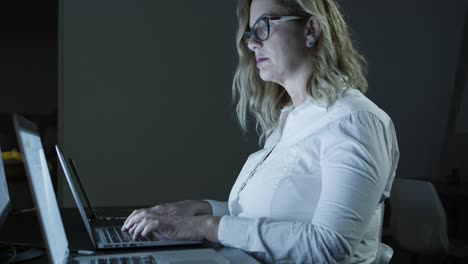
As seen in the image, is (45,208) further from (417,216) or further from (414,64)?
(414,64)

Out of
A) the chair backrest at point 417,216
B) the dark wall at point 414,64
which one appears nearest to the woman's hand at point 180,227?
the chair backrest at point 417,216

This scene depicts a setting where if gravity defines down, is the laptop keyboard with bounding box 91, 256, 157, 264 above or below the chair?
above

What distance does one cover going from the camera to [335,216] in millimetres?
1122

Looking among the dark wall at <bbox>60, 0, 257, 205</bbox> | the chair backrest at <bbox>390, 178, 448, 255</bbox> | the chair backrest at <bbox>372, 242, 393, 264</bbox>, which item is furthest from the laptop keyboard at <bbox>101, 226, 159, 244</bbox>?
the dark wall at <bbox>60, 0, 257, 205</bbox>

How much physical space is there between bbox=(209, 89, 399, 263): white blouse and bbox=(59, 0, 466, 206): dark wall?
224 centimetres

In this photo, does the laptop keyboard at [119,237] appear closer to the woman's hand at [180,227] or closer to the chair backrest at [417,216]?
the woman's hand at [180,227]

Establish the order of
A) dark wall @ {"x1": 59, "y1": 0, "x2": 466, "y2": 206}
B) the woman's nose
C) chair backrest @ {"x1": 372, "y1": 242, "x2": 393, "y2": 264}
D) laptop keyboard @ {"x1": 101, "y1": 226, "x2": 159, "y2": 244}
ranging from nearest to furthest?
1. laptop keyboard @ {"x1": 101, "y1": 226, "x2": 159, "y2": 244}
2. chair backrest @ {"x1": 372, "y1": 242, "x2": 393, "y2": 264}
3. the woman's nose
4. dark wall @ {"x1": 59, "y1": 0, "x2": 466, "y2": 206}

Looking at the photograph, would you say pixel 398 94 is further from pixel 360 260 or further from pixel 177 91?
pixel 360 260

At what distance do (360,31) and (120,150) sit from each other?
6.69 ft

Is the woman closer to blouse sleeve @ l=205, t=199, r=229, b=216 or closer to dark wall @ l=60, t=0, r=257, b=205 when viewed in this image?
blouse sleeve @ l=205, t=199, r=229, b=216

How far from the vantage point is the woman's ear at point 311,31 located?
145cm

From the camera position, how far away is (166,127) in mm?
3633

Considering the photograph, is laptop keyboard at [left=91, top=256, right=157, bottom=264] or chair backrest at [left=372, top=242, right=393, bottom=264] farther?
chair backrest at [left=372, top=242, right=393, bottom=264]

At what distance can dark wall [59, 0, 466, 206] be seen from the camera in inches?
137
